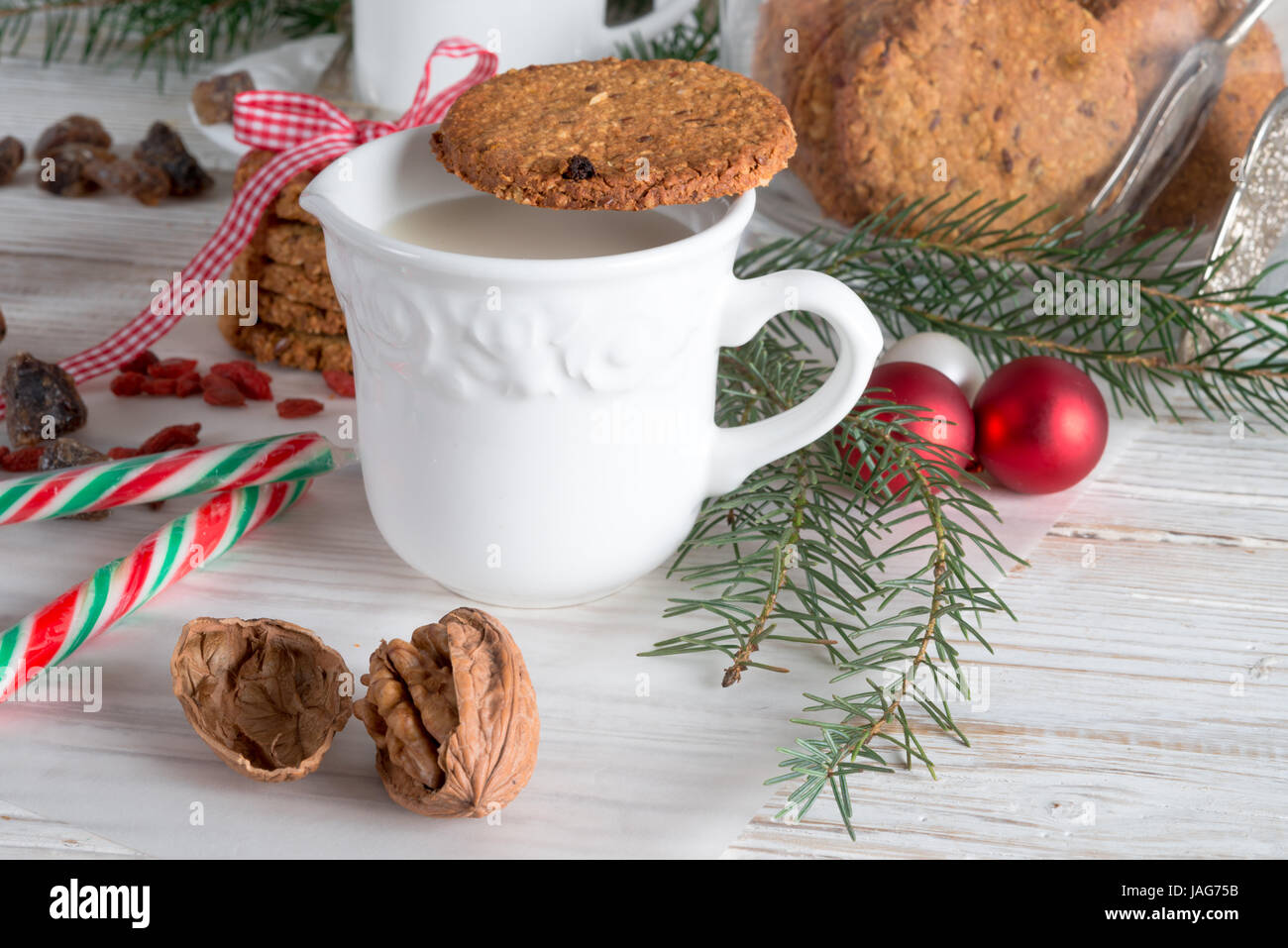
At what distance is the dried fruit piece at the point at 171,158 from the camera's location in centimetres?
108

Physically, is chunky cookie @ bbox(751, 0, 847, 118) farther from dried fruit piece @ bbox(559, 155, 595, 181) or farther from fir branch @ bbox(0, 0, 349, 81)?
fir branch @ bbox(0, 0, 349, 81)

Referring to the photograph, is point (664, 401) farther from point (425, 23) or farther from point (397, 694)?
point (425, 23)

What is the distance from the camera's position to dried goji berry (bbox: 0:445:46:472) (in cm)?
73

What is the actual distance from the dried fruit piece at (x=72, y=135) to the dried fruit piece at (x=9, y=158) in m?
0.02

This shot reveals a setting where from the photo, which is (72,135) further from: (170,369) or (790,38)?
(790,38)

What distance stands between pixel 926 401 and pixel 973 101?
224 millimetres

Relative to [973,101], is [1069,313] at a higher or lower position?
lower

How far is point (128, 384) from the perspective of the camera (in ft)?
2.69

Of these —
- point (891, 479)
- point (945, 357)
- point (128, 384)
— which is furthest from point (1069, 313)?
point (128, 384)

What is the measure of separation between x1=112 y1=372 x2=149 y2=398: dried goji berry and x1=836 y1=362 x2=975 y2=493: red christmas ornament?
1.51 feet

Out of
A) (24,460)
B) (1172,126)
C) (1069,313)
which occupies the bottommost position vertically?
(24,460)

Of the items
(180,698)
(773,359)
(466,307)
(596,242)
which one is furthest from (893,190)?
(180,698)

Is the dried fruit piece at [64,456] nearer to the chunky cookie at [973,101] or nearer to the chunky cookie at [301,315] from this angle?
the chunky cookie at [301,315]

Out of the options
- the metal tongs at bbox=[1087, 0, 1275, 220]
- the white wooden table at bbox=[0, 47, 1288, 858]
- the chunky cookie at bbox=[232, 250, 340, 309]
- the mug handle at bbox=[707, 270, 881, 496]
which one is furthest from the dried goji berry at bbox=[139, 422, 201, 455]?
the metal tongs at bbox=[1087, 0, 1275, 220]
